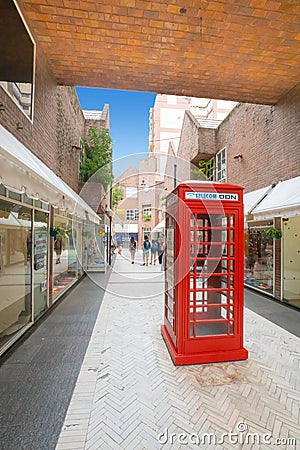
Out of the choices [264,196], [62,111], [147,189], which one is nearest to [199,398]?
[264,196]

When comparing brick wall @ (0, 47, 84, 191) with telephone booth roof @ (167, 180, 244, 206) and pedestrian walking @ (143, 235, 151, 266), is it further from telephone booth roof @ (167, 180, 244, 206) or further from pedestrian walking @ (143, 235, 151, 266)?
pedestrian walking @ (143, 235, 151, 266)

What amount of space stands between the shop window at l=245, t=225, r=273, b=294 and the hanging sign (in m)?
4.81

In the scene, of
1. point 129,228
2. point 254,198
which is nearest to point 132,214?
point 129,228

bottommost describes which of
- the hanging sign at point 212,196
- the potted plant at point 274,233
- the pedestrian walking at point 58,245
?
the pedestrian walking at point 58,245

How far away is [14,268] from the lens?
4.56m

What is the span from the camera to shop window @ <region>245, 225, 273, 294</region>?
7.89m

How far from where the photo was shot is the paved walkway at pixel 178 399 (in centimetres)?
230

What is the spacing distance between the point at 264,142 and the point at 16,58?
23.9 feet

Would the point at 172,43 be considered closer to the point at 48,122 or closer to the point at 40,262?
the point at 48,122

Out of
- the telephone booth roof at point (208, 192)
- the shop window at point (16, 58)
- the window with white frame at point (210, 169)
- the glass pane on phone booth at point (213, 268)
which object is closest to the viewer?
the telephone booth roof at point (208, 192)

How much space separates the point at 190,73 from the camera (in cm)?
648

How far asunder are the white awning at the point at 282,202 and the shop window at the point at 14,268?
5.47m

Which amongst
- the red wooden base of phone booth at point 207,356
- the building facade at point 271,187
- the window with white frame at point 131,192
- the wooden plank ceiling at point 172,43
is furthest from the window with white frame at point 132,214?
the red wooden base of phone booth at point 207,356

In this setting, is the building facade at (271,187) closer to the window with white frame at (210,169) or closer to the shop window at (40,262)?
the window with white frame at (210,169)
